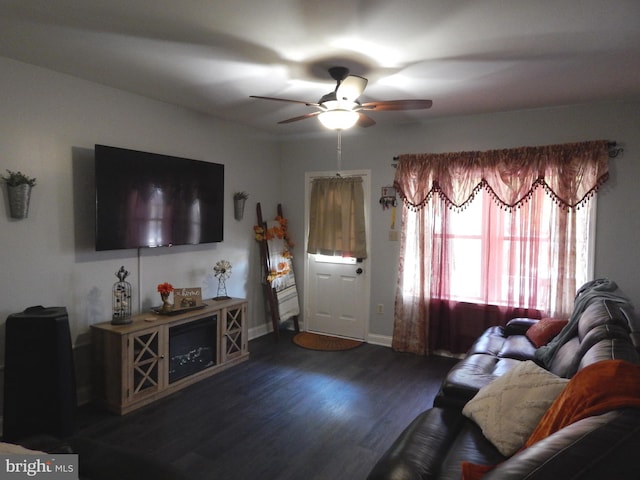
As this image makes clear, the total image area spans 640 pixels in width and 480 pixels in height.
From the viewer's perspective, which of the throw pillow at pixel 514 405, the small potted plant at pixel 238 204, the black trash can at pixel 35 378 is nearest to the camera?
the throw pillow at pixel 514 405

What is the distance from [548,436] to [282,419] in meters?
2.04

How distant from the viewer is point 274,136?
207 inches

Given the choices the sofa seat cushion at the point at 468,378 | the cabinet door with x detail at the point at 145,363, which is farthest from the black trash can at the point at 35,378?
the sofa seat cushion at the point at 468,378

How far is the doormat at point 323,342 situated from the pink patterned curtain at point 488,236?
0.55 m

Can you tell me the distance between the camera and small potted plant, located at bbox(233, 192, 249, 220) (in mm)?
4730

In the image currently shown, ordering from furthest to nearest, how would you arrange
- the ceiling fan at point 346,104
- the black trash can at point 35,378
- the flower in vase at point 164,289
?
Answer: the flower in vase at point 164,289 → the ceiling fan at point 346,104 → the black trash can at point 35,378

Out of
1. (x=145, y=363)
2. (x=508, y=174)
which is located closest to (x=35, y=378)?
(x=145, y=363)

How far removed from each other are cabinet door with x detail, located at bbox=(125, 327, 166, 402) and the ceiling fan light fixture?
2.11 meters

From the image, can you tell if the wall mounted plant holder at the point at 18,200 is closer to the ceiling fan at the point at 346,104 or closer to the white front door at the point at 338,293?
the ceiling fan at the point at 346,104

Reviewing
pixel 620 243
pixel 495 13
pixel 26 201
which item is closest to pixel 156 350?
pixel 26 201

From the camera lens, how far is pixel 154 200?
3609 millimetres

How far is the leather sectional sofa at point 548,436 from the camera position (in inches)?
42.2

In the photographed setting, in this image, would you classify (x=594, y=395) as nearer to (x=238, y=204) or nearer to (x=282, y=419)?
(x=282, y=419)

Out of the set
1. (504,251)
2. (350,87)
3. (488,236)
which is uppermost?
(350,87)
